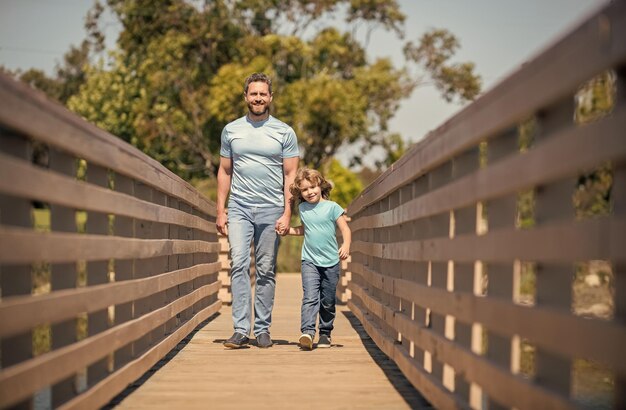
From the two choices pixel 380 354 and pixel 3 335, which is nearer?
pixel 3 335

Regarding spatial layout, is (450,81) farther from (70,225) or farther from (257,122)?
(70,225)

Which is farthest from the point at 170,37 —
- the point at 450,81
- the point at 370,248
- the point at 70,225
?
the point at 70,225

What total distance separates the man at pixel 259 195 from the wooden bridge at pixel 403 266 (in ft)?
1.29

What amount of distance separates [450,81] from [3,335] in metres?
44.9

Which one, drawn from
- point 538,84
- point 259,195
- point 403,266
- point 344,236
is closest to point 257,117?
point 259,195

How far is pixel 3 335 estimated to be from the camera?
3.59 m

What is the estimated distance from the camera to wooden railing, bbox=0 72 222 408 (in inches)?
150

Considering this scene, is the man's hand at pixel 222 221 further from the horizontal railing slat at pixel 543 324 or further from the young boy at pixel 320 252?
the horizontal railing slat at pixel 543 324

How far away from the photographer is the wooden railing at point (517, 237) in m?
2.91

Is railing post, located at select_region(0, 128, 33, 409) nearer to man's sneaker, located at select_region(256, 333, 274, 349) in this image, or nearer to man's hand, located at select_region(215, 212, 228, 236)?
man's sneaker, located at select_region(256, 333, 274, 349)

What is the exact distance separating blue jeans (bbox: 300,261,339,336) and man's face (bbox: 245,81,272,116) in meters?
1.17

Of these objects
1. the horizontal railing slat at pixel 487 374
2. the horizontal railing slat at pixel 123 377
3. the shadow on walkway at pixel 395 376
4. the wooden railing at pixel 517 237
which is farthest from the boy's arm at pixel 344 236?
the horizontal railing slat at pixel 487 374

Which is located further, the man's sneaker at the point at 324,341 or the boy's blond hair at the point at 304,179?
the man's sneaker at the point at 324,341

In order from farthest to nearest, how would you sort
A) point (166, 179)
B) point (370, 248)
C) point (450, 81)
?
point (450, 81) < point (370, 248) < point (166, 179)
